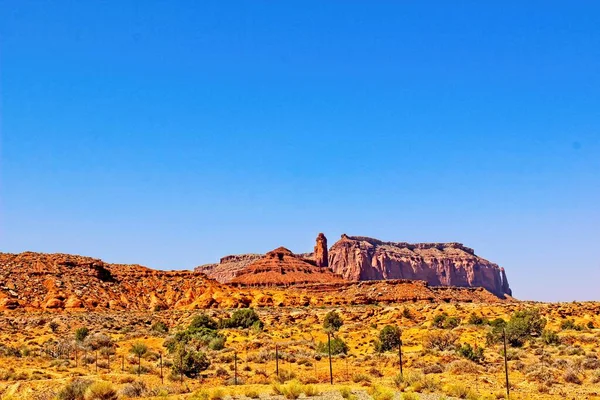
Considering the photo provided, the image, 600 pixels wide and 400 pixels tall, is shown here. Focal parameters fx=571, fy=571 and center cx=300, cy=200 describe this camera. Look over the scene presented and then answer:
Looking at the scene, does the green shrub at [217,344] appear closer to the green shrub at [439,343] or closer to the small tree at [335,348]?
the small tree at [335,348]

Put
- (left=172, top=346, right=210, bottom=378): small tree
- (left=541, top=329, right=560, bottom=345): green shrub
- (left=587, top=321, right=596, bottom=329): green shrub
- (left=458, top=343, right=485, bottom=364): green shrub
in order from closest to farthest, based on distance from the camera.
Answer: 1. (left=172, top=346, right=210, bottom=378): small tree
2. (left=458, top=343, right=485, bottom=364): green shrub
3. (left=541, top=329, right=560, bottom=345): green shrub
4. (left=587, top=321, right=596, bottom=329): green shrub

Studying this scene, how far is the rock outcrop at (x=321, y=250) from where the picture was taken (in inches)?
6319

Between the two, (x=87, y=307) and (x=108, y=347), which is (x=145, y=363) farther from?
(x=87, y=307)

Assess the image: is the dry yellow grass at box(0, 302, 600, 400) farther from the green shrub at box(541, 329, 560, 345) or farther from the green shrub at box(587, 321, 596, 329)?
the green shrub at box(587, 321, 596, 329)

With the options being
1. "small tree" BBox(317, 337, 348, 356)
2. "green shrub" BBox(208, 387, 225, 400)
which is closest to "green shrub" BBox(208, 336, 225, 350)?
"small tree" BBox(317, 337, 348, 356)

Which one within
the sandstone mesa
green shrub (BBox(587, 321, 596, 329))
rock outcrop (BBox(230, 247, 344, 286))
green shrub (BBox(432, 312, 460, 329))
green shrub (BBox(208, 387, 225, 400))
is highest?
rock outcrop (BBox(230, 247, 344, 286))

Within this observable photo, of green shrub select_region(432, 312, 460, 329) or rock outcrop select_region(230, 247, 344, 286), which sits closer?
green shrub select_region(432, 312, 460, 329)

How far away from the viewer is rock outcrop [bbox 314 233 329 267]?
160 m

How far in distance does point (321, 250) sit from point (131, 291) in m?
84.6

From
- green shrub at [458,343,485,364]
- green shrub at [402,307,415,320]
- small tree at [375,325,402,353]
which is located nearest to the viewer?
green shrub at [458,343,485,364]

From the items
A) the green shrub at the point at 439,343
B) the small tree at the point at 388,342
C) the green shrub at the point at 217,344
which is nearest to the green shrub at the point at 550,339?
the green shrub at the point at 439,343

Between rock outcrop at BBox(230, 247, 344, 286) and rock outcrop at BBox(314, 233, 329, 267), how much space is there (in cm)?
2346

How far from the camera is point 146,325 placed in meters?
59.6

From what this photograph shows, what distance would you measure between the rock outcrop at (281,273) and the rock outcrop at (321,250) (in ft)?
77.0
